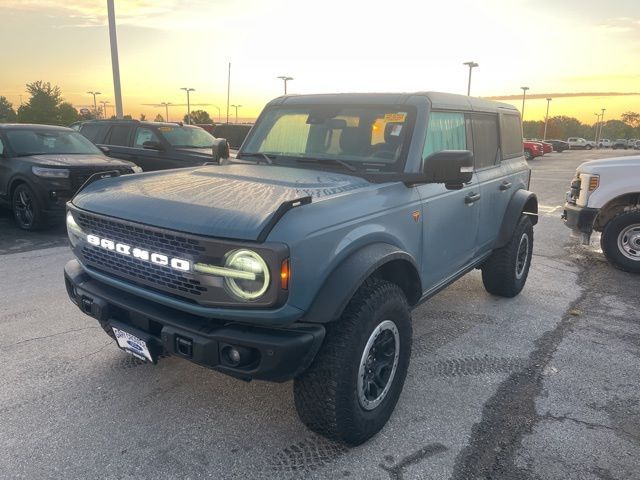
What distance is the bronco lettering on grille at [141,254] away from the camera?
7.82ft

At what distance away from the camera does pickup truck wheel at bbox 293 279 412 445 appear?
8.09 ft

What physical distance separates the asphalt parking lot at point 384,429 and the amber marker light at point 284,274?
1.01 meters

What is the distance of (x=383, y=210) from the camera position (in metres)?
2.86

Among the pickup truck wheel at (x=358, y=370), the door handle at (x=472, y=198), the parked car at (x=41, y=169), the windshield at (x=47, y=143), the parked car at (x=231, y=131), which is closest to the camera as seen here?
the pickup truck wheel at (x=358, y=370)

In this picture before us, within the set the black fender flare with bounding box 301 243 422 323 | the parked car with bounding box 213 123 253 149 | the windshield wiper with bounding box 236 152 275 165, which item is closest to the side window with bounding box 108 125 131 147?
the parked car with bounding box 213 123 253 149

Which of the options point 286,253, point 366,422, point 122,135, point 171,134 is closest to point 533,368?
point 366,422

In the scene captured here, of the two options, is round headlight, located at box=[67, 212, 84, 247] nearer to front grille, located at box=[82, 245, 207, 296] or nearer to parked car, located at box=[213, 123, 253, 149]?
front grille, located at box=[82, 245, 207, 296]

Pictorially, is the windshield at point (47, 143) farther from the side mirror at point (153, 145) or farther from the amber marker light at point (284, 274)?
the amber marker light at point (284, 274)

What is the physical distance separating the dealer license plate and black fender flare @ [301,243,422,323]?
35.3 inches

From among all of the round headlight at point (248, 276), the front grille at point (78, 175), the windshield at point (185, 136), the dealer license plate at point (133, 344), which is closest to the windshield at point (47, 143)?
the front grille at point (78, 175)

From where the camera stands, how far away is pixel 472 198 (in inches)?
155

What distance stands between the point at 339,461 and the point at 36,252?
18.7 feet

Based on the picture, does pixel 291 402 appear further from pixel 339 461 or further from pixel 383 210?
pixel 383 210

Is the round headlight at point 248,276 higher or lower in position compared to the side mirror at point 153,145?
lower
